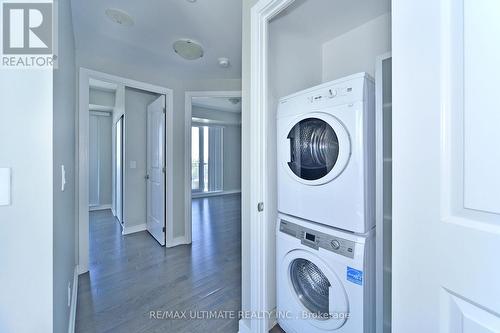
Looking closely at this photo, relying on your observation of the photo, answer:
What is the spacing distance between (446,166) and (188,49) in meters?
2.60

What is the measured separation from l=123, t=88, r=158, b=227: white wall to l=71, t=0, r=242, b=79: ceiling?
37.7 inches

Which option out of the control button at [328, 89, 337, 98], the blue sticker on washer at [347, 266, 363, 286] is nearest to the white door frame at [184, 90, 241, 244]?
the control button at [328, 89, 337, 98]

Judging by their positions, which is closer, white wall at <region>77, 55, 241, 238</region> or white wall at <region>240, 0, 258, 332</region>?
white wall at <region>240, 0, 258, 332</region>

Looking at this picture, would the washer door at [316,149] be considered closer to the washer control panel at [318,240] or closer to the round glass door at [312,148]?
the round glass door at [312,148]

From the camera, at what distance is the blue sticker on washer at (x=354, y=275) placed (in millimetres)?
1171

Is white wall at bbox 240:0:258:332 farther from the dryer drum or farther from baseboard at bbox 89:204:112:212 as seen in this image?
baseboard at bbox 89:204:112:212

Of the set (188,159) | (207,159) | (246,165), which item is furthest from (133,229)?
(207,159)

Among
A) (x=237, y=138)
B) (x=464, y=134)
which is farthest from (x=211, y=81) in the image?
(x=237, y=138)

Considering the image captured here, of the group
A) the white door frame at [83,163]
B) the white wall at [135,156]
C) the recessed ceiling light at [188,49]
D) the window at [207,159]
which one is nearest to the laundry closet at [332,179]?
the recessed ceiling light at [188,49]

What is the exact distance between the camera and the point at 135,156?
3637 millimetres

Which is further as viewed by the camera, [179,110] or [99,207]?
[99,207]

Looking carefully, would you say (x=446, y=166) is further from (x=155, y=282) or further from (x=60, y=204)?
(x=155, y=282)

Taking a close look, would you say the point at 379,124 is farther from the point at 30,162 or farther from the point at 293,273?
the point at 30,162

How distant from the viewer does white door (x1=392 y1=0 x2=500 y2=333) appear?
1.60ft
